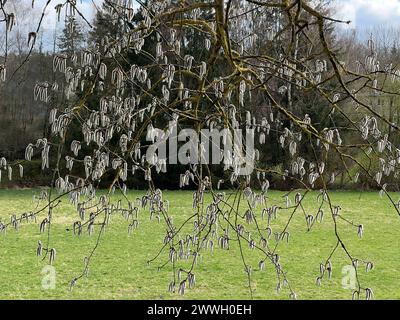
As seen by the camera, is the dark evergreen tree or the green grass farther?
the green grass

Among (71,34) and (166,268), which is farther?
(166,268)

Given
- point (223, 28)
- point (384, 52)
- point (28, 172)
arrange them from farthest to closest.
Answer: point (28, 172) < point (384, 52) < point (223, 28)

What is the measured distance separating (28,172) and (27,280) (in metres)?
9.19

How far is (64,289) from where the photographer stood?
13.2 feet

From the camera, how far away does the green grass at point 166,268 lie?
13.1 feet

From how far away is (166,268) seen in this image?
4789 millimetres

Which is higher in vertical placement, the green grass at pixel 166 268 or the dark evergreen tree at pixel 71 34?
the dark evergreen tree at pixel 71 34

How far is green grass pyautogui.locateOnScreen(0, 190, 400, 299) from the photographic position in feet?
13.1

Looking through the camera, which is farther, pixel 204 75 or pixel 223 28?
pixel 204 75

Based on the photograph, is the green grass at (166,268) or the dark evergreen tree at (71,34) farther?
the green grass at (166,268)
